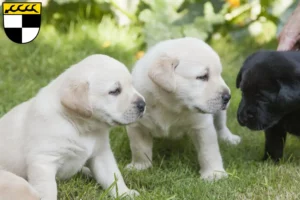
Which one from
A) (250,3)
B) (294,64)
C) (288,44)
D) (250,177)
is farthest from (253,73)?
(250,3)

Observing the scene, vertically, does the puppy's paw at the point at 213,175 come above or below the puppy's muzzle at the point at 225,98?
below

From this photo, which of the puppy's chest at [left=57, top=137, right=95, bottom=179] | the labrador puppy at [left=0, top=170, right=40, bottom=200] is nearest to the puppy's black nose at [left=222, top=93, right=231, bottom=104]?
the puppy's chest at [left=57, top=137, right=95, bottom=179]

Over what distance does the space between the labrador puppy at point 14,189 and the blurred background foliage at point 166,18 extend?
3567mm

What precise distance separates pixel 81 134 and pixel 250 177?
1088 mm

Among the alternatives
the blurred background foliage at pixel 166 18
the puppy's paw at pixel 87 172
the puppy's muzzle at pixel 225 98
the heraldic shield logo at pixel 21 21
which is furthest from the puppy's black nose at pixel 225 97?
the blurred background foliage at pixel 166 18

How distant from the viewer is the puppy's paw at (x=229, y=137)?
4401mm

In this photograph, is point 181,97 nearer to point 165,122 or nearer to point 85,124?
point 165,122

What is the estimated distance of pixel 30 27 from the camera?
4.82m

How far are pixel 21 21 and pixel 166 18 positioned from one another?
6.12 ft

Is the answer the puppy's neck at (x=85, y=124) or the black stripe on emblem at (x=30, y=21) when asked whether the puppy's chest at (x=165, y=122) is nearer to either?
the puppy's neck at (x=85, y=124)

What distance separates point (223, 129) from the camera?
14.9ft

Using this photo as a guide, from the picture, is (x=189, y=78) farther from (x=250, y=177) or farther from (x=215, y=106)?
(x=250, y=177)

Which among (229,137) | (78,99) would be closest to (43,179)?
(78,99)

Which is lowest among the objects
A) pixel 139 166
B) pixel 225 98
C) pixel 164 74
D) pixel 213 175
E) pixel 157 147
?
pixel 157 147
